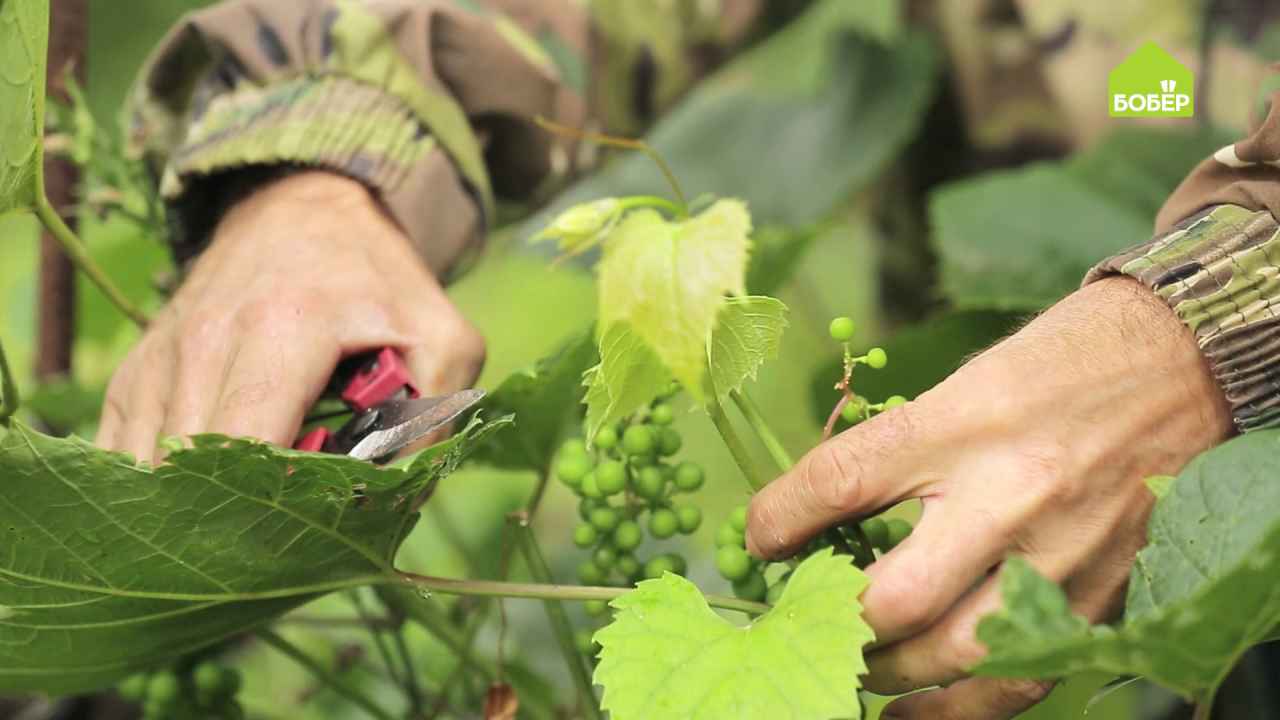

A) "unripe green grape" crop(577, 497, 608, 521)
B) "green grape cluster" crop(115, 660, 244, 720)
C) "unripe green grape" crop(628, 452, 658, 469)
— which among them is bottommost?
"green grape cluster" crop(115, 660, 244, 720)

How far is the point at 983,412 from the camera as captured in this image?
0.53 metres

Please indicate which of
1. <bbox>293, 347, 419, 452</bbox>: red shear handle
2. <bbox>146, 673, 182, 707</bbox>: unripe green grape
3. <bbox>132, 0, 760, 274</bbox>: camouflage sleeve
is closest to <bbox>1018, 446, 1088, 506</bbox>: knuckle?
<bbox>293, 347, 419, 452</bbox>: red shear handle

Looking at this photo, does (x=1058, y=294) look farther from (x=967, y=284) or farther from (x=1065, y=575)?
(x=1065, y=575)

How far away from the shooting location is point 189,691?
84 centimetres

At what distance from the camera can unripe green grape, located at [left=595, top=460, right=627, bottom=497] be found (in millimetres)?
653

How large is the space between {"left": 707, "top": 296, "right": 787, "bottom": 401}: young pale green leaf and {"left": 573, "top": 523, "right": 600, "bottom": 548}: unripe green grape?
16cm

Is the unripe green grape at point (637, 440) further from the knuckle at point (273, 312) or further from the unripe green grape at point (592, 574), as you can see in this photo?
the knuckle at point (273, 312)

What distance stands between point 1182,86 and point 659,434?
0.65m

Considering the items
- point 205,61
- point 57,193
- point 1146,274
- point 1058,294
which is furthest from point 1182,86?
point 57,193

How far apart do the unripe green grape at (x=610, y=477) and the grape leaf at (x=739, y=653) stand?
126 millimetres

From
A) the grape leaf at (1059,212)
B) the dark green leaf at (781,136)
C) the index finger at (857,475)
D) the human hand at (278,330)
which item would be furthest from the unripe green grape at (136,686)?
the dark green leaf at (781,136)

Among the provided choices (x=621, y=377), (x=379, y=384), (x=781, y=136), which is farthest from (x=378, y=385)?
(x=781, y=136)

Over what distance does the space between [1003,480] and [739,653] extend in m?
0.14

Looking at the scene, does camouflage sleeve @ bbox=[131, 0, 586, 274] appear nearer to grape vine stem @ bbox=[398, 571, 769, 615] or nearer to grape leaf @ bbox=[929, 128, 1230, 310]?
grape vine stem @ bbox=[398, 571, 769, 615]
